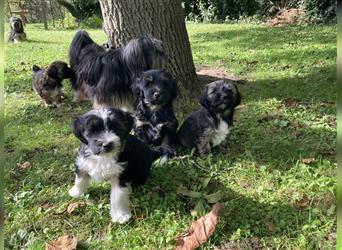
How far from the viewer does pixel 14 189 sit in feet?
14.9

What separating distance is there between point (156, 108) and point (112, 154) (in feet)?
4.43

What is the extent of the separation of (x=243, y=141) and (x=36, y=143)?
2731mm

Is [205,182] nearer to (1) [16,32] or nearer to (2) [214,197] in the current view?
(2) [214,197]

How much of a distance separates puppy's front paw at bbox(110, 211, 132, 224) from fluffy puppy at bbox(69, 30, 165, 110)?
7.22 feet

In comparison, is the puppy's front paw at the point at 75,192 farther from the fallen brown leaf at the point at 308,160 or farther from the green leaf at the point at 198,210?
the fallen brown leaf at the point at 308,160

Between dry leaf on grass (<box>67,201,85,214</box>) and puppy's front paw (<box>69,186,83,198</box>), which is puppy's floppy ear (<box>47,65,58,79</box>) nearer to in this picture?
puppy's front paw (<box>69,186,83,198</box>)

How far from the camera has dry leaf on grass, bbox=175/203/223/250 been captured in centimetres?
344

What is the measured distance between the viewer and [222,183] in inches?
173

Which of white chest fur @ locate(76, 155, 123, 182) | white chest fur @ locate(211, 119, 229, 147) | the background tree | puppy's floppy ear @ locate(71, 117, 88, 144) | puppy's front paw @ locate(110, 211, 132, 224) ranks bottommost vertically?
the background tree

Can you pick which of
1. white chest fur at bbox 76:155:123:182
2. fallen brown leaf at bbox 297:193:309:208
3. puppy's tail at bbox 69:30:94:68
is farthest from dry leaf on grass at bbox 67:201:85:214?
puppy's tail at bbox 69:30:94:68

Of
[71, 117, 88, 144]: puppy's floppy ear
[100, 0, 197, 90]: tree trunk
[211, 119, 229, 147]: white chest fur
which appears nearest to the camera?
[71, 117, 88, 144]: puppy's floppy ear

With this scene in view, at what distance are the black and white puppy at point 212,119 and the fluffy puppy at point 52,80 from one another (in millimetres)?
2569

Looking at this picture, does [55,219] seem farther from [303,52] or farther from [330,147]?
[303,52]

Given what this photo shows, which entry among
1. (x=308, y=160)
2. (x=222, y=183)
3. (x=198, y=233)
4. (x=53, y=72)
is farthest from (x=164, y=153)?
(x=53, y=72)
